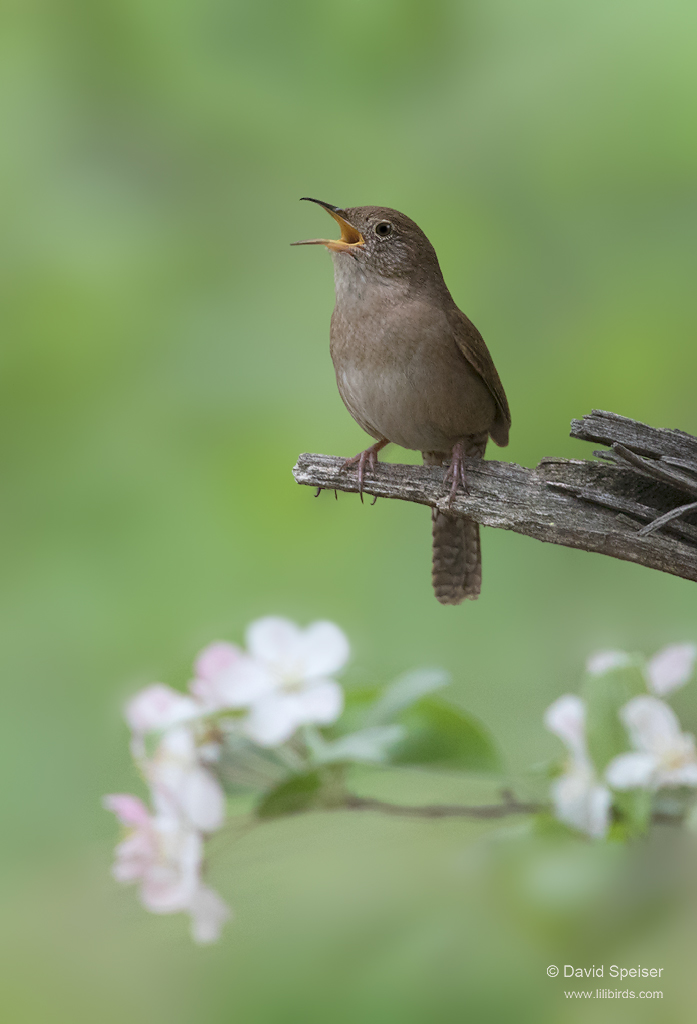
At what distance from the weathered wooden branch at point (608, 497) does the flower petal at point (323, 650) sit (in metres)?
0.38

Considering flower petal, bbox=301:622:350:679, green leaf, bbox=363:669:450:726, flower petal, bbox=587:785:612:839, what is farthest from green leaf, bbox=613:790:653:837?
flower petal, bbox=301:622:350:679

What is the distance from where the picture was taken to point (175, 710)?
1.91m

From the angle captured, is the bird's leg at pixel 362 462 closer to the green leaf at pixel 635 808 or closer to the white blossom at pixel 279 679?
the white blossom at pixel 279 679

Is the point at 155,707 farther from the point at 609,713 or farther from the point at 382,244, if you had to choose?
the point at 382,244

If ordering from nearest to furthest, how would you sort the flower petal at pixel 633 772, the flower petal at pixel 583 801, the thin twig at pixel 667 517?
the thin twig at pixel 667 517
the flower petal at pixel 633 772
the flower petal at pixel 583 801

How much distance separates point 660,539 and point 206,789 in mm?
982

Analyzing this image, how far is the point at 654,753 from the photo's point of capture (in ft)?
6.18

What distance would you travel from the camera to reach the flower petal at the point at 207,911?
1.99m

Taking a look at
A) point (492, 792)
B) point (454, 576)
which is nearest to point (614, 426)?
point (454, 576)

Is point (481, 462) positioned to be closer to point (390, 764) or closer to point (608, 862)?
point (390, 764)

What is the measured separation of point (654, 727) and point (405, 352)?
0.88 meters

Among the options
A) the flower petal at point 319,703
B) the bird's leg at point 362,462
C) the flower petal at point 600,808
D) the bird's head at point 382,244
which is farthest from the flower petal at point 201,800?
the bird's head at point 382,244

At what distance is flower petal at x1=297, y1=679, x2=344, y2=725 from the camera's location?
6.32 feet

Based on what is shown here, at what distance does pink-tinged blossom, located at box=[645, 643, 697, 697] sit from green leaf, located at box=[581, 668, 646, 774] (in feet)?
0.09
